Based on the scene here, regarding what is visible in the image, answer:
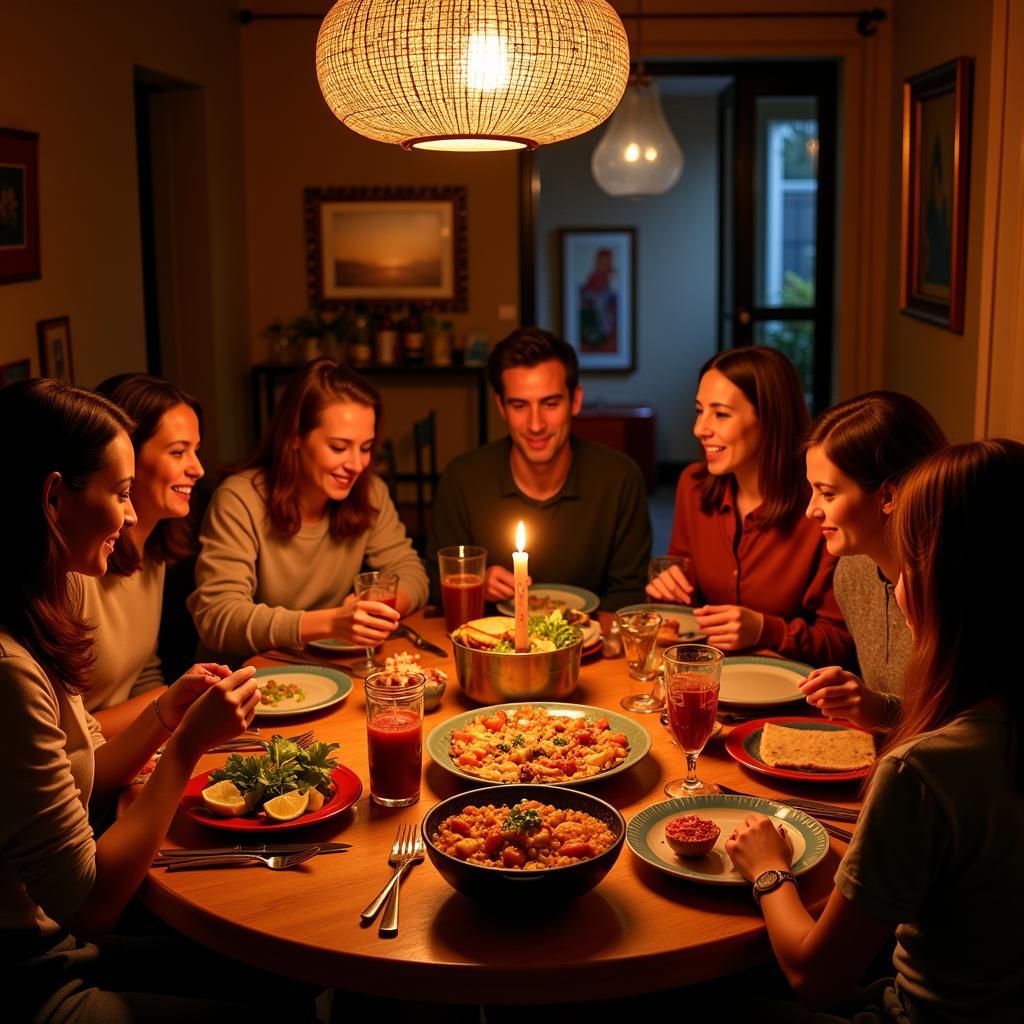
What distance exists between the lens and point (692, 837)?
1.51m

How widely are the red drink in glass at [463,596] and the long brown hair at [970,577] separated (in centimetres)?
110

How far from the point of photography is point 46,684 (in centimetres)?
149

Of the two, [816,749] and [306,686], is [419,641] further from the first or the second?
[816,749]

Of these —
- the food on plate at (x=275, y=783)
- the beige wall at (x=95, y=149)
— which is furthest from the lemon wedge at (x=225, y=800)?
the beige wall at (x=95, y=149)

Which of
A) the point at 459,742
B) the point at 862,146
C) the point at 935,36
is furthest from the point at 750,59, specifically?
the point at 459,742

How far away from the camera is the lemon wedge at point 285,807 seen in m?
1.62

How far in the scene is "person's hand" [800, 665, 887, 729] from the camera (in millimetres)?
1777

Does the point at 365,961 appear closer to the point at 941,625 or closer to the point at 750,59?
the point at 941,625

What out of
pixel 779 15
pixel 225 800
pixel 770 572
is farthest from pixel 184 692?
pixel 779 15

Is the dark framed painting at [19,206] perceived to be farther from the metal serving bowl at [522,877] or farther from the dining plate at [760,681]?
the metal serving bowl at [522,877]

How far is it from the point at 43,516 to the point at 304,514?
1.24 metres

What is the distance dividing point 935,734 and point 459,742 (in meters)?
0.75

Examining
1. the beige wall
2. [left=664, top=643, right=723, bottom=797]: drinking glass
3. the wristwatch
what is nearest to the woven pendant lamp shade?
[left=664, top=643, right=723, bottom=797]: drinking glass

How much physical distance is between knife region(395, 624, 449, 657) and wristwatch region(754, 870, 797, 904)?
3.37 feet
